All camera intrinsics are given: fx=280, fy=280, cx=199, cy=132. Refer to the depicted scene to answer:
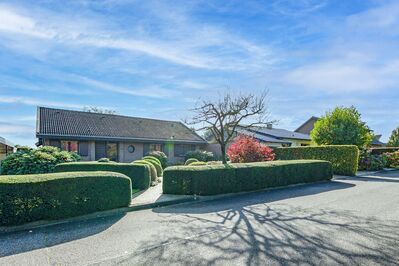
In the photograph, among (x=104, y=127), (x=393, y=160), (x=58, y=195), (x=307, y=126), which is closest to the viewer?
(x=58, y=195)

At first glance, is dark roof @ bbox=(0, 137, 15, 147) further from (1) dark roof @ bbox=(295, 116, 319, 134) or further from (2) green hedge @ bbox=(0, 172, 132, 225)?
(1) dark roof @ bbox=(295, 116, 319, 134)

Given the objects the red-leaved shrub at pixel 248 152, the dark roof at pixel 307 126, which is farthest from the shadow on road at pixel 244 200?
the dark roof at pixel 307 126

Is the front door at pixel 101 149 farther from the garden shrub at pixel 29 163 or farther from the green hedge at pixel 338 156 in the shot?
the green hedge at pixel 338 156

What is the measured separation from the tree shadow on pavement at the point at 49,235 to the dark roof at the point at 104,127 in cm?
1516

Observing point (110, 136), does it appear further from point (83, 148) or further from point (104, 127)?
point (83, 148)

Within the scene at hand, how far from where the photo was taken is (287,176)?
1312 cm

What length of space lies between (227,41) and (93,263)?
357 inches

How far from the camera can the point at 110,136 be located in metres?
22.5

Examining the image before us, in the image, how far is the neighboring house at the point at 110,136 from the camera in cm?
2086

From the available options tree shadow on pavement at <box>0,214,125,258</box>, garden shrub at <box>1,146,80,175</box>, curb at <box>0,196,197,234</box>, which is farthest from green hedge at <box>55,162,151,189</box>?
tree shadow on pavement at <box>0,214,125,258</box>

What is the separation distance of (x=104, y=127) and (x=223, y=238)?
67.2ft

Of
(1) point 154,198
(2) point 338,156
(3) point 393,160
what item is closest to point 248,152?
(2) point 338,156

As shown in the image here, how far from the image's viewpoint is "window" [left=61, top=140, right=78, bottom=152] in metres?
20.7

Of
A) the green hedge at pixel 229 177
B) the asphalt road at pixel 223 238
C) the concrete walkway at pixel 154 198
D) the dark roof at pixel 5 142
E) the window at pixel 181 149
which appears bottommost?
the asphalt road at pixel 223 238
